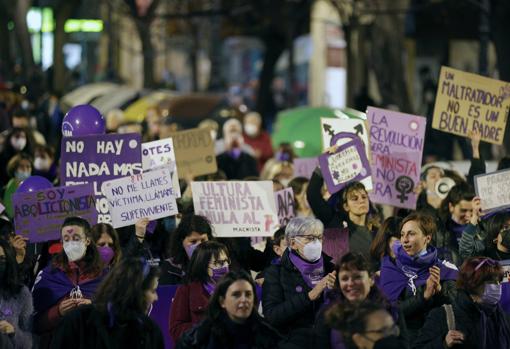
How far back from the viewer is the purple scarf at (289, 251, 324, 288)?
31.5 feet

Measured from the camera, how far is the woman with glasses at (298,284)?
366 inches

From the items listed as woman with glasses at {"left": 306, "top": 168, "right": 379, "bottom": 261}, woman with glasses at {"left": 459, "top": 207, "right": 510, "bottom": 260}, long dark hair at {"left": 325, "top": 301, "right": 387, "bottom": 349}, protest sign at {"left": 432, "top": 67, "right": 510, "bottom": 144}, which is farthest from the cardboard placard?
long dark hair at {"left": 325, "top": 301, "right": 387, "bottom": 349}

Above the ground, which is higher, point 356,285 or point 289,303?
point 356,285

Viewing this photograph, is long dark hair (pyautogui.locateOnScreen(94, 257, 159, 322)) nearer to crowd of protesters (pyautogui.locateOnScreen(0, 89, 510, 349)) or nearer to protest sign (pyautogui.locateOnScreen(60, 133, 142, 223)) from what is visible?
crowd of protesters (pyautogui.locateOnScreen(0, 89, 510, 349))

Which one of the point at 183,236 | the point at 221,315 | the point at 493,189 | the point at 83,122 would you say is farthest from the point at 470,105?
the point at 221,315

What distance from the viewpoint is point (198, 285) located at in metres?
9.65

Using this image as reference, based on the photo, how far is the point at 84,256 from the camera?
10070 millimetres

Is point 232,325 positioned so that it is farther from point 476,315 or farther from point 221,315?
point 476,315

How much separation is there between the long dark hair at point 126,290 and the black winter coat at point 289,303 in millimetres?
1328

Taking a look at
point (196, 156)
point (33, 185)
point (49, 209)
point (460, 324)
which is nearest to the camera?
point (460, 324)

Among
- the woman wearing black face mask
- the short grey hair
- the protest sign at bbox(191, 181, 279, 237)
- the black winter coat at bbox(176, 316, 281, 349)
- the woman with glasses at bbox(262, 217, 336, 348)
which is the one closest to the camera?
the black winter coat at bbox(176, 316, 281, 349)

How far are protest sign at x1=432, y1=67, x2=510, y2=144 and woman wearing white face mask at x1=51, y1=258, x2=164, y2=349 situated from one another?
22.9 ft

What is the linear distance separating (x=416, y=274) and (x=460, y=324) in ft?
3.26

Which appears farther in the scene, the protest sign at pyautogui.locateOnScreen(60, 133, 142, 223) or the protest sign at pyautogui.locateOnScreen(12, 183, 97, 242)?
the protest sign at pyautogui.locateOnScreen(60, 133, 142, 223)
